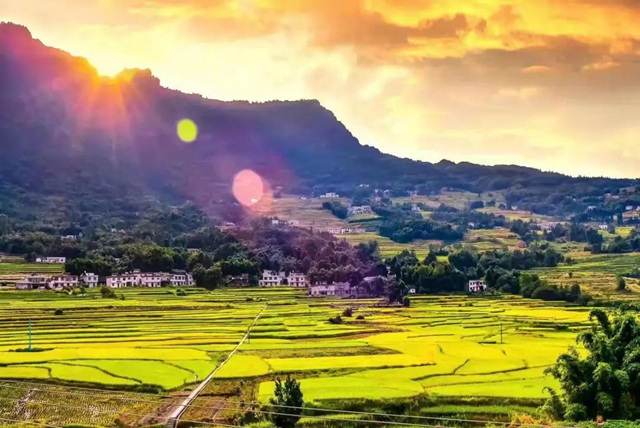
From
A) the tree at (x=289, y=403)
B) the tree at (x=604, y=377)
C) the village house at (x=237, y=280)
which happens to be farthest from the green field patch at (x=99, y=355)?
the village house at (x=237, y=280)

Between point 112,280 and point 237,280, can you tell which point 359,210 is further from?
point 112,280

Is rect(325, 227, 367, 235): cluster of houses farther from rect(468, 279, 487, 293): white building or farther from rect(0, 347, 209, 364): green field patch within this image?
rect(0, 347, 209, 364): green field patch

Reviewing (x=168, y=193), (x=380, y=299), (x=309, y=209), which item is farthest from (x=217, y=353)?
(x=168, y=193)

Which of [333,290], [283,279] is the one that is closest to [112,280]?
[283,279]

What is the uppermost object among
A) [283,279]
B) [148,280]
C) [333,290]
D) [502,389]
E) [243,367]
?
[148,280]

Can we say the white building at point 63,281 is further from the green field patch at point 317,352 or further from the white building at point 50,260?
the green field patch at point 317,352

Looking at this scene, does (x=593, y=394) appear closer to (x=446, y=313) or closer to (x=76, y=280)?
(x=446, y=313)

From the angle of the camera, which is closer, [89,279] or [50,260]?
[89,279]
